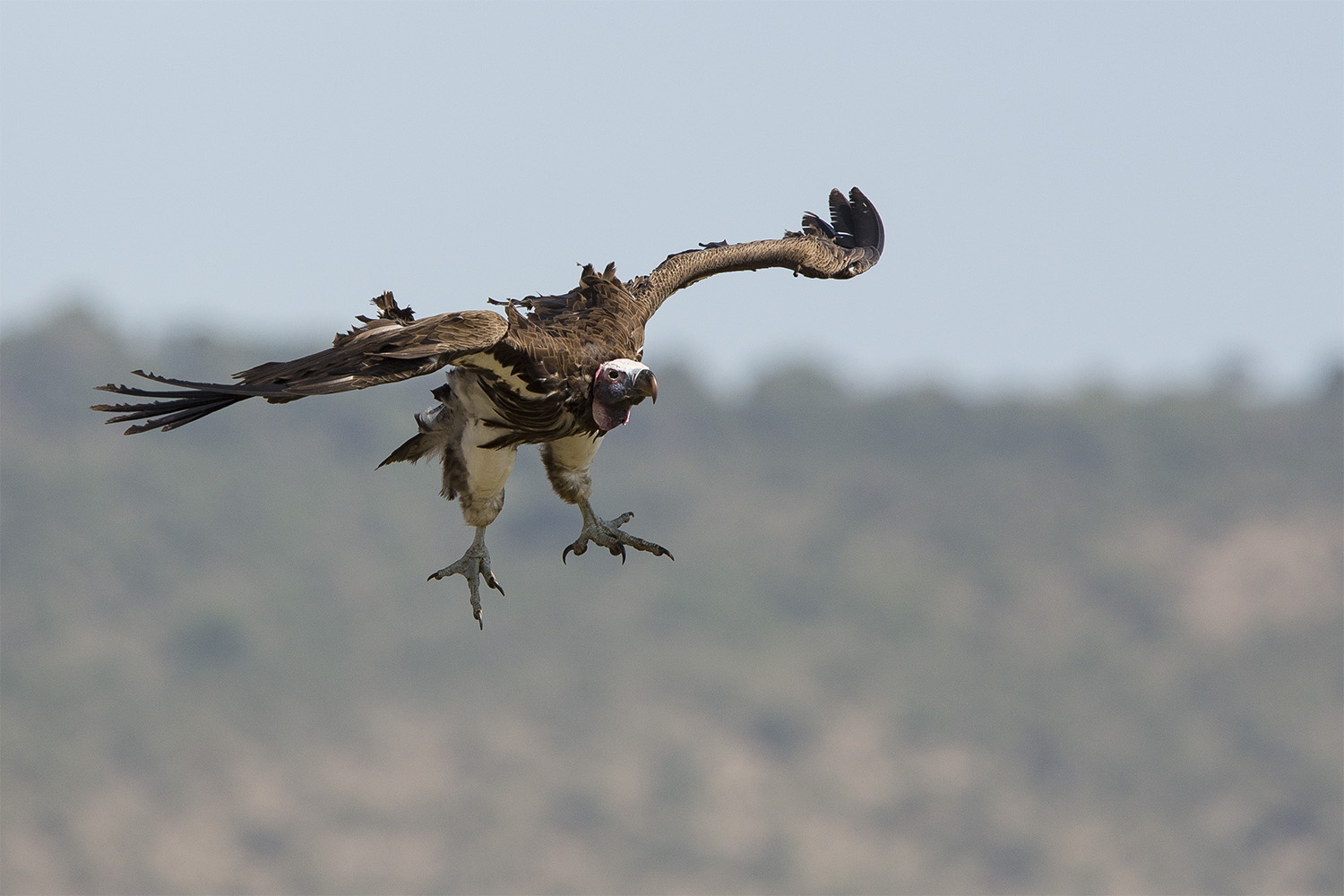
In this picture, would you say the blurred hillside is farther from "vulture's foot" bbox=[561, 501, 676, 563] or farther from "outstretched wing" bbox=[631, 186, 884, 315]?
"vulture's foot" bbox=[561, 501, 676, 563]

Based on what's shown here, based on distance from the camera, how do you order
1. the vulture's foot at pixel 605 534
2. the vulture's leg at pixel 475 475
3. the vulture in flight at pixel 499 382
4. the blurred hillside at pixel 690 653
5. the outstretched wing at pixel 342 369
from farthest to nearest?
the blurred hillside at pixel 690 653
the vulture's foot at pixel 605 534
the vulture's leg at pixel 475 475
the vulture in flight at pixel 499 382
the outstretched wing at pixel 342 369

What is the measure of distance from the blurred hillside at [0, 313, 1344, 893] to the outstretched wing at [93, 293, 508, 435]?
131m

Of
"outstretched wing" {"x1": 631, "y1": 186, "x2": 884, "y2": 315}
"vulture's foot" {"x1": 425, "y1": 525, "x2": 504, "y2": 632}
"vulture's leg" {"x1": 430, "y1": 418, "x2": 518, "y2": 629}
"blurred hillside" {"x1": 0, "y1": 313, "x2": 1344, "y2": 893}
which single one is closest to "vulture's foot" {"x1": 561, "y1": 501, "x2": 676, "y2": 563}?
"vulture's foot" {"x1": 425, "y1": 525, "x2": 504, "y2": 632}

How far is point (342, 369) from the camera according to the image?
1339 cm

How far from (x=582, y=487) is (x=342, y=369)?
3.89 m

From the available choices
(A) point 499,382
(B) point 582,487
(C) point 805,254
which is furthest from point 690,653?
(A) point 499,382

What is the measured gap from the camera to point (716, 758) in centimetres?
15538

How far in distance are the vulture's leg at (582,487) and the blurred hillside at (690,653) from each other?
127847 mm

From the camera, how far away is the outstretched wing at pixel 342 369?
13.0 m

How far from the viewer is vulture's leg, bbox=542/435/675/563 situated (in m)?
16.3

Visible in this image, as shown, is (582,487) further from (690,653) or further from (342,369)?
(690,653)

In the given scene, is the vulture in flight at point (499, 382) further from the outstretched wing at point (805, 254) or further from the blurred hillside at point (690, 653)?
the blurred hillside at point (690, 653)

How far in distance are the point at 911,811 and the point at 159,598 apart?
60.3m

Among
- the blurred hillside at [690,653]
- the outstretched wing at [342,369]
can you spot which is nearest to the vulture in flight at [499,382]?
the outstretched wing at [342,369]
